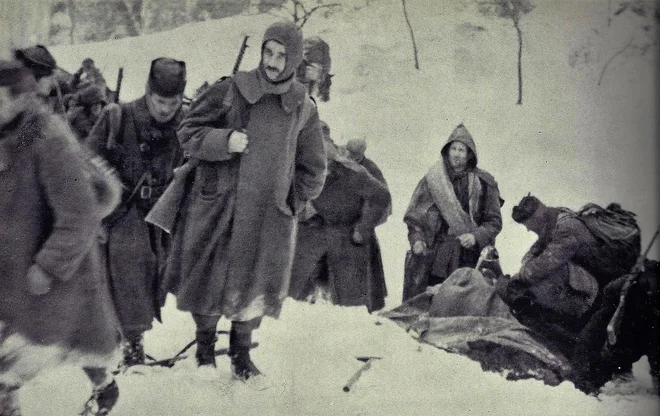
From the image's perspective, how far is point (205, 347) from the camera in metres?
4.31

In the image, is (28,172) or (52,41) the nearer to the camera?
(28,172)

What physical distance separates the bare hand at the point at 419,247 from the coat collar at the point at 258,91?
3.46 ft

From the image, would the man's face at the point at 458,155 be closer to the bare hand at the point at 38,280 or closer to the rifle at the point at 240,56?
the rifle at the point at 240,56

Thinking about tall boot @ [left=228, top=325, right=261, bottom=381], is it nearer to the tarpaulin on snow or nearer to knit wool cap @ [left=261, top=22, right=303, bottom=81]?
the tarpaulin on snow

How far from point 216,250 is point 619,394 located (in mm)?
2439

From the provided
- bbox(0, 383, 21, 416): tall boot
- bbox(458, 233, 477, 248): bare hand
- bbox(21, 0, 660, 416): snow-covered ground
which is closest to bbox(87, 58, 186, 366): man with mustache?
bbox(21, 0, 660, 416): snow-covered ground

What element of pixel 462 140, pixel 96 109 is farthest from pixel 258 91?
pixel 462 140

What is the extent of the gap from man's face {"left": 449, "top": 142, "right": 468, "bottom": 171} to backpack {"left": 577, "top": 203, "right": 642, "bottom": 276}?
72 centimetres

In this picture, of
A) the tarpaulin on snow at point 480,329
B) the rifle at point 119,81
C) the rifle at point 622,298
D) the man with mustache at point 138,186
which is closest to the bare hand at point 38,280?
the man with mustache at point 138,186

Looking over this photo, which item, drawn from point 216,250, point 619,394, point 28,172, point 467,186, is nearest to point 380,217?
point 467,186

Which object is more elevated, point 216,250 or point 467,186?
point 467,186

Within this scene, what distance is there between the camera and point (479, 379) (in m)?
4.34

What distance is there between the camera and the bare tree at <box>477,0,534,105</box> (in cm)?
446

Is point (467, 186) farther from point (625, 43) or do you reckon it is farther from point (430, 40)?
point (625, 43)
